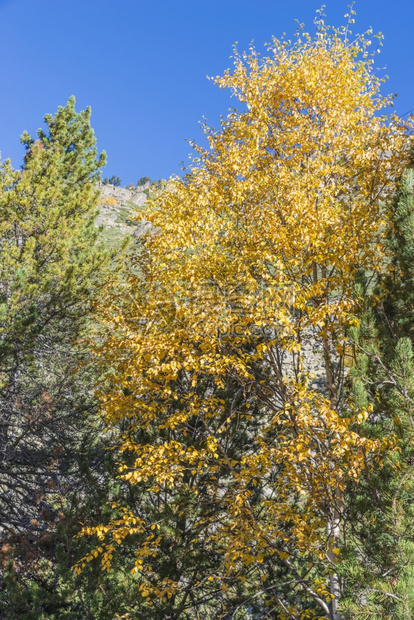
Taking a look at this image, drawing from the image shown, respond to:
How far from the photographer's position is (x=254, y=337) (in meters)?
7.32

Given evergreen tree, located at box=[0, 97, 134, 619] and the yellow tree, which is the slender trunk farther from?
evergreen tree, located at box=[0, 97, 134, 619]

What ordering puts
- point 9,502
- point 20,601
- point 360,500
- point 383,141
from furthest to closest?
1. point 9,502
2. point 383,141
3. point 20,601
4. point 360,500

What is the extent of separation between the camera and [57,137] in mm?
12266

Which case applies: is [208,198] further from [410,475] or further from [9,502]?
[9,502]

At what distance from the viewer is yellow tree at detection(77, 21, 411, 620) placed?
6406 millimetres

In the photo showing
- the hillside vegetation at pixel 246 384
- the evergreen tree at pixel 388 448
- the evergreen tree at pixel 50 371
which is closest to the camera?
the evergreen tree at pixel 388 448

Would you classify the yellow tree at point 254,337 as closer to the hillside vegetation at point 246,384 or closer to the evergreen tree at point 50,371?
the hillside vegetation at point 246,384

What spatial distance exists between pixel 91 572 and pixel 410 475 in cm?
478

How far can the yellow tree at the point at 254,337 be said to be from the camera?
641 centimetres

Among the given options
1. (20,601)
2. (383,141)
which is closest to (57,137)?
(383,141)

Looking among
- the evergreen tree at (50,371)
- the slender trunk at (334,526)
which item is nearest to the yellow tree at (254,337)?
the slender trunk at (334,526)

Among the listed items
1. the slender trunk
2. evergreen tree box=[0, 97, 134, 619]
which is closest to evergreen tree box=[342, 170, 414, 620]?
the slender trunk

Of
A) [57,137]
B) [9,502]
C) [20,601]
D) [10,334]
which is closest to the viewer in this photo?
[20,601]

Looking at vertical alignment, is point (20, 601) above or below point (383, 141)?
below
